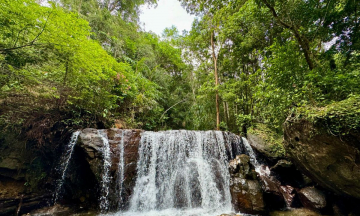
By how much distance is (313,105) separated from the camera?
4.07 m

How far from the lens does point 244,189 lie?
481 centimetres

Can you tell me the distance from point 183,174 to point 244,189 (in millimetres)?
2186

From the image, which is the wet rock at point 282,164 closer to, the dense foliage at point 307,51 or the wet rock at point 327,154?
the wet rock at point 327,154

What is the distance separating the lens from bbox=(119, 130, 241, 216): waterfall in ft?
16.8

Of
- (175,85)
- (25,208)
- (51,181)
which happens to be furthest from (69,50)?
(175,85)

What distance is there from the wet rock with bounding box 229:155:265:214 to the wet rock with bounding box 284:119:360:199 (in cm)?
154

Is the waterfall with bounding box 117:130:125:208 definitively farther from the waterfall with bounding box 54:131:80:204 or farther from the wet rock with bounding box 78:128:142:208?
the waterfall with bounding box 54:131:80:204

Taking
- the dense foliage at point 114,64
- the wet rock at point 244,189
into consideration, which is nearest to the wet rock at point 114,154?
the dense foliage at point 114,64

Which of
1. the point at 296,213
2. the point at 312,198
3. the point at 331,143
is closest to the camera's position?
the point at 331,143

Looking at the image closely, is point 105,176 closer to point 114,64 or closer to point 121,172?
point 121,172

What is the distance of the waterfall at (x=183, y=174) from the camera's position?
511 cm

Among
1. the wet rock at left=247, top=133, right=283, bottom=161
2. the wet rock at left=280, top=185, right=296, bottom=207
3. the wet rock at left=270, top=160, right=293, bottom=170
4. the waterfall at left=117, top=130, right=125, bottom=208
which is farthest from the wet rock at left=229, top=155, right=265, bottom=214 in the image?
the waterfall at left=117, top=130, right=125, bottom=208

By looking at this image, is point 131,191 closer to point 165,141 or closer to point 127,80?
point 165,141

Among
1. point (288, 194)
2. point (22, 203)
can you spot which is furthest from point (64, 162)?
point (288, 194)
